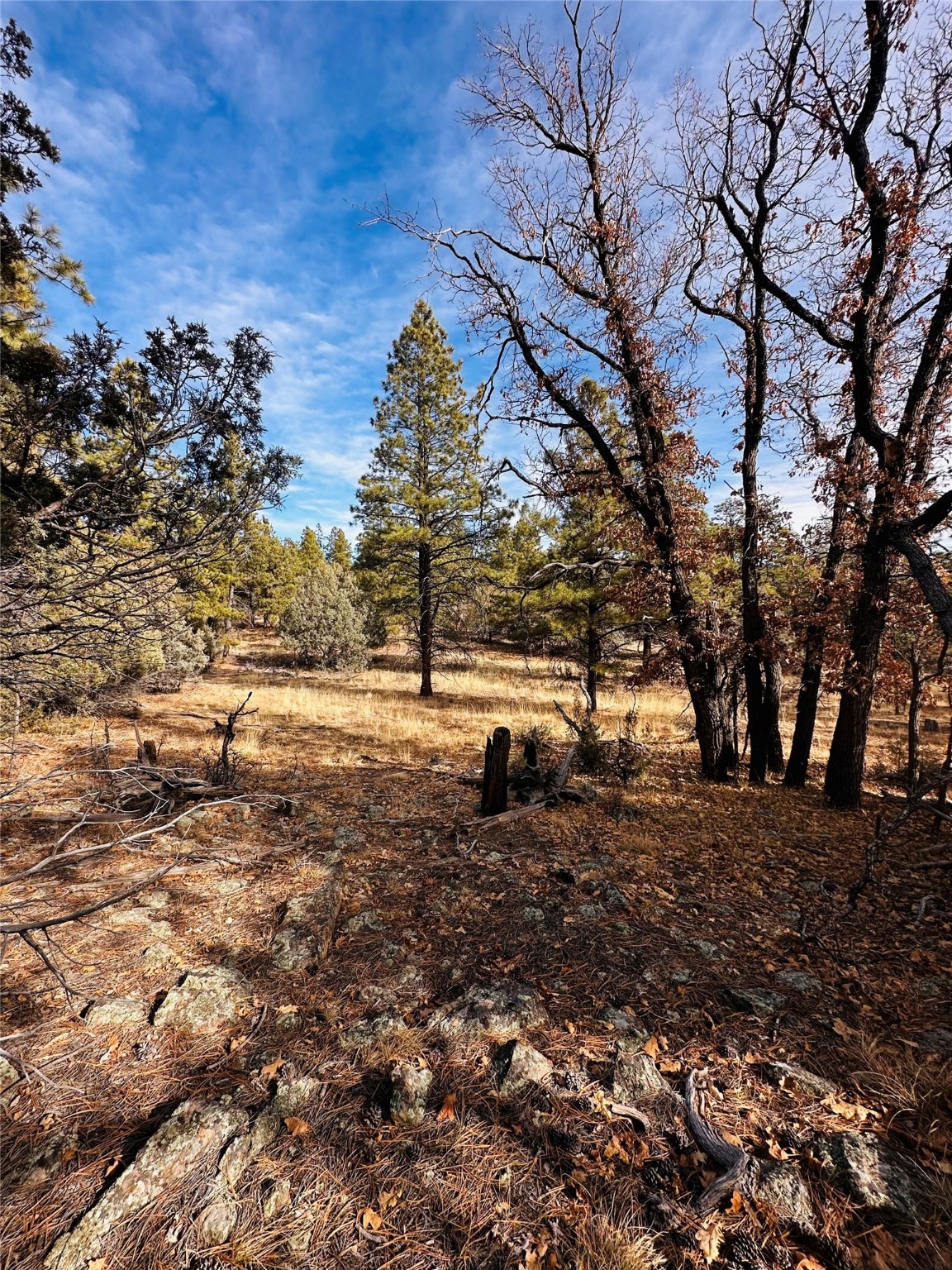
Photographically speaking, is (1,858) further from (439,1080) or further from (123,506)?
(439,1080)

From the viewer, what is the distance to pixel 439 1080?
8.17ft

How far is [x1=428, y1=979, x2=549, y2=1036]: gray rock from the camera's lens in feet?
9.23

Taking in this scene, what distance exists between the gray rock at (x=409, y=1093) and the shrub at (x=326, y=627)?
70.2ft

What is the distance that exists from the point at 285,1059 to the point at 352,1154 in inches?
27.1

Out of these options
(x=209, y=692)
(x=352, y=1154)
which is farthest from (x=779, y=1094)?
(x=209, y=692)

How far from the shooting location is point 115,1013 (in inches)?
112

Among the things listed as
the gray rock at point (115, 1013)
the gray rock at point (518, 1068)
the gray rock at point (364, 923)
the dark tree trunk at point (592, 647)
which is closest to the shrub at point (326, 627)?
the dark tree trunk at point (592, 647)

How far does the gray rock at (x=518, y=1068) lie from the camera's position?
8.02ft

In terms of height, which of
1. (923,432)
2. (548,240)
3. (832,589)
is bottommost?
(832,589)

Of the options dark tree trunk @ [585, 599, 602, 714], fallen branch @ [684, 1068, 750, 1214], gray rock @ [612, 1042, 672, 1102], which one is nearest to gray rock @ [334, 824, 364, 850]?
gray rock @ [612, 1042, 672, 1102]

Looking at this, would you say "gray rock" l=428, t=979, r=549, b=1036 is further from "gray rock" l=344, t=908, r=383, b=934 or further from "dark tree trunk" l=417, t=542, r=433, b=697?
"dark tree trunk" l=417, t=542, r=433, b=697

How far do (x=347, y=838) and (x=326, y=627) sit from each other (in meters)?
18.4

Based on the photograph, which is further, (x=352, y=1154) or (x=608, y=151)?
(x=608, y=151)

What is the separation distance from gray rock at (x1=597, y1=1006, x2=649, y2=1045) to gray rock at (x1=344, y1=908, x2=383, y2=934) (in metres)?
1.83
